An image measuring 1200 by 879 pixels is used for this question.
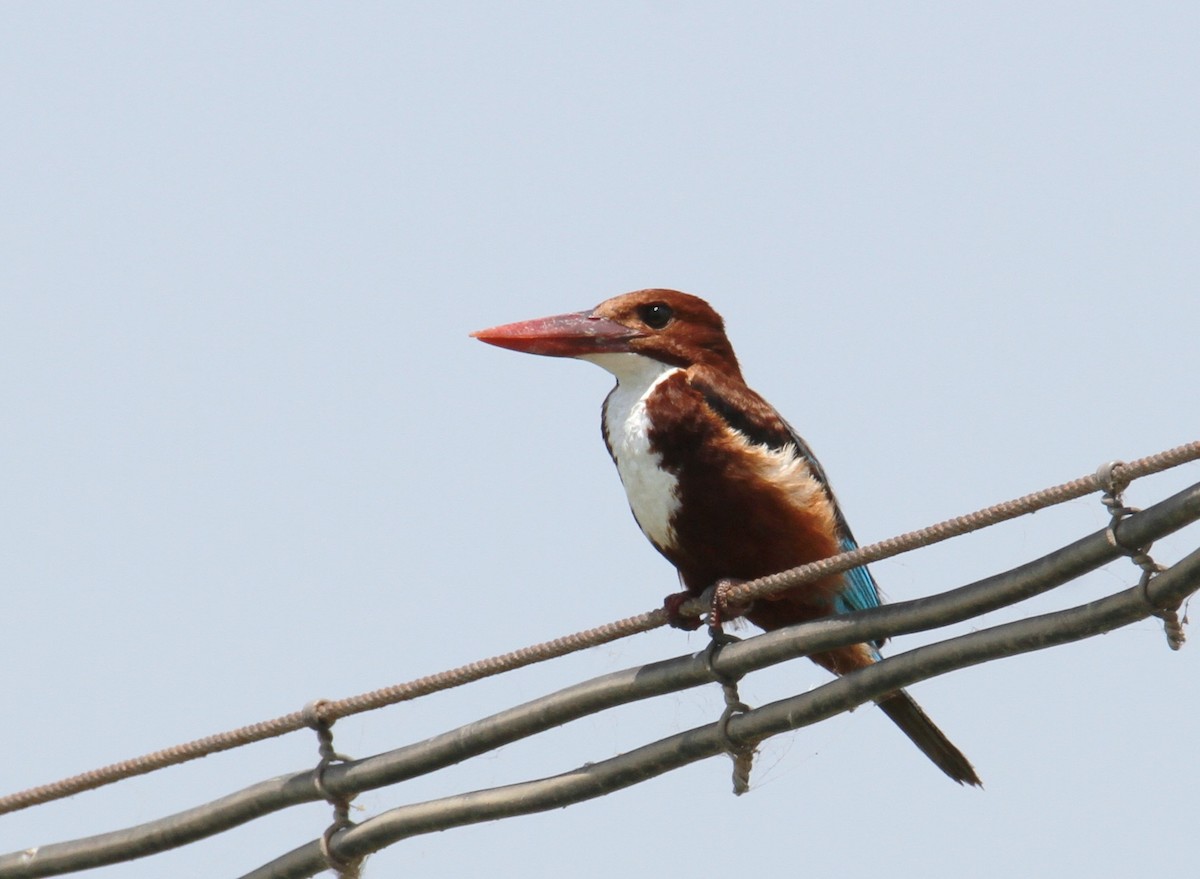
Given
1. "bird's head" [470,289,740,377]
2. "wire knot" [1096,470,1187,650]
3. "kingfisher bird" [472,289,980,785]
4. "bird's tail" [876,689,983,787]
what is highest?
"bird's head" [470,289,740,377]

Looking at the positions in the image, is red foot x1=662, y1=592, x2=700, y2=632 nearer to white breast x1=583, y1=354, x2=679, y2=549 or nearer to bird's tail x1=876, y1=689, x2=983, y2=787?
white breast x1=583, y1=354, x2=679, y2=549

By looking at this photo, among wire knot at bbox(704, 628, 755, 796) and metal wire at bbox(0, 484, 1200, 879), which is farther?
wire knot at bbox(704, 628, 755, 796)

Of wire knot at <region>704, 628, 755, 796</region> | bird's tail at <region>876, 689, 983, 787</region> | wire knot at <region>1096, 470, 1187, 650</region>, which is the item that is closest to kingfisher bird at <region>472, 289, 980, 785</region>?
bird's tail at <region>876, 689, 983, 787</region>

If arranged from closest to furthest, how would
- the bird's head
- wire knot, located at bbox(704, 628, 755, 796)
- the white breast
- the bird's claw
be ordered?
wire knot, located at bbox(704, 628, 755, 796)
the bird's claw
the white breast
the bird's head

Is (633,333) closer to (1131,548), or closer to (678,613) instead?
(678,613)

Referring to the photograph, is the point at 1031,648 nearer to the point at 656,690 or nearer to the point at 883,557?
the point at 883,557

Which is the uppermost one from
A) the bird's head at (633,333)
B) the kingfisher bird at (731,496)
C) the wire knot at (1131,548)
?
the bird's head at (633,333)

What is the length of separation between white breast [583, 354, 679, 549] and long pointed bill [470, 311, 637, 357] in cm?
5

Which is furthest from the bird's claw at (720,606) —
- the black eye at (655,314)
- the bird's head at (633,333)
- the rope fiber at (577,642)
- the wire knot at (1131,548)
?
the wire knot at (1131,548)

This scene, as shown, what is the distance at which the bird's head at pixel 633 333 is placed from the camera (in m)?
4.70

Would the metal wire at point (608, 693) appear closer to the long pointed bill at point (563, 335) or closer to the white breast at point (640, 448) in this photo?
the white breast at point (640, 448)

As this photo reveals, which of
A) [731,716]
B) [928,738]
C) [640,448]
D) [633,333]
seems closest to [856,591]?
[928,738]

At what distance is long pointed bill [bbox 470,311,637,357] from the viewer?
4727 millimetres

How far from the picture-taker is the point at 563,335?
4.77m
